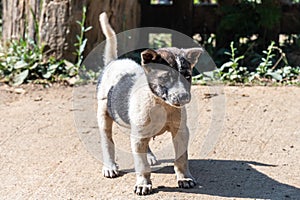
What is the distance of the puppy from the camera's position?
4.07 meters

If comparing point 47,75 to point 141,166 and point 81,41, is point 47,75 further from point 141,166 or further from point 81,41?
point 141,166

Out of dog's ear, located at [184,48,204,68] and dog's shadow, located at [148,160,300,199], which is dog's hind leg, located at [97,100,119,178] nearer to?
dog's shadow, located at [148,160,300,199]

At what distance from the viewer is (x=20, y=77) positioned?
749 cm

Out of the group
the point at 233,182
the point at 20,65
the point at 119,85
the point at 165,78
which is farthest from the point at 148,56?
the point at 20,65

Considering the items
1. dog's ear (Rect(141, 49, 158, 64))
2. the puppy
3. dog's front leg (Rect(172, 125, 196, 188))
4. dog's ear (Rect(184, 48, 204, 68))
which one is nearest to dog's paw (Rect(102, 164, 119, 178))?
the puppy

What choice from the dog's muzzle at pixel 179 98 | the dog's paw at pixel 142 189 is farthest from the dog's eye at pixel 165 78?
the dog's paw at pixel 142 189

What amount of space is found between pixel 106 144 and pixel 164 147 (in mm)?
720

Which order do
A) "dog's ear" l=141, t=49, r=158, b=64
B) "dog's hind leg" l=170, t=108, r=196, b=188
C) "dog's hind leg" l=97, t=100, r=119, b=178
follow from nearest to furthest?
1. "dog's ear" l=141, t=49, r=158, b=64
2. "dog's hind leg" l=170, t=108, r=196, b=188
3. "dog's hind leg" l=97, t=100, r=119, b=178

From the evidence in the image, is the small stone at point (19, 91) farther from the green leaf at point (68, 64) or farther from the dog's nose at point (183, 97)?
the dog's nose at point (183, 97)

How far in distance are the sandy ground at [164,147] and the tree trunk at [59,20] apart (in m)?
0.66

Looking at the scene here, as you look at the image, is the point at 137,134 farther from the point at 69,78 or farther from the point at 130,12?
the point at 130,12

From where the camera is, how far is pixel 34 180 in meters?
4.82

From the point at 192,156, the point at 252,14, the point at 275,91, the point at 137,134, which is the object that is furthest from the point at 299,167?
the point at 252,14

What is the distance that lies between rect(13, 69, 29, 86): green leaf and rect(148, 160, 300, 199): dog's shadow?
2984mm
